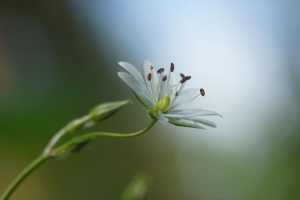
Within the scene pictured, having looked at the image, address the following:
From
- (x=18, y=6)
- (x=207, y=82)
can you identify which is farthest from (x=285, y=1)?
(x=18, y=6)

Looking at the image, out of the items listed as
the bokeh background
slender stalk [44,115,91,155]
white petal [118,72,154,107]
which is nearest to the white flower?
white petal [118,72,154,107]

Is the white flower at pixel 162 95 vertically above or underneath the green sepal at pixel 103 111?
underneath

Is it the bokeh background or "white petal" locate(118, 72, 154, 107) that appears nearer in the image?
"white petal" locate(118, 72, 154, 107)

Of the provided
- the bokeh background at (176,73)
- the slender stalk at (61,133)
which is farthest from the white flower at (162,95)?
the bokeh background at (176,73)

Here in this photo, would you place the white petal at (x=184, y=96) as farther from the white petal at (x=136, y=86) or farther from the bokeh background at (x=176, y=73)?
the bokeh background at (x=176, y=73)

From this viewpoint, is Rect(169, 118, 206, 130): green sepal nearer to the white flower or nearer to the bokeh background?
the white flower

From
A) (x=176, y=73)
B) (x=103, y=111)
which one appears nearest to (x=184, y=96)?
(x=103, y=111)
